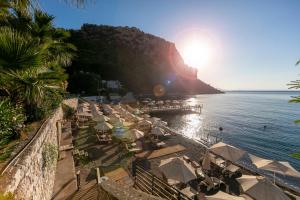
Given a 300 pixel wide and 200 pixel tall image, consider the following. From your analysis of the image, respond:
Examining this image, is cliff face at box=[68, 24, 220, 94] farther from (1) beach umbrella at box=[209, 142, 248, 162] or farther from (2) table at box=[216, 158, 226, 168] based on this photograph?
(1) beach umbrella at box=[209, 142, 248, 162]

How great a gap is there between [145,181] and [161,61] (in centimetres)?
14370

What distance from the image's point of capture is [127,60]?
120000 millimetres

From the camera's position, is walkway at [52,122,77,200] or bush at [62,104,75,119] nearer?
walkway at [52,122,77,200]

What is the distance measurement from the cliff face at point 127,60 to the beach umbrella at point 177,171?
60210 mm

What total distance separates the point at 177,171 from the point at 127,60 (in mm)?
113771

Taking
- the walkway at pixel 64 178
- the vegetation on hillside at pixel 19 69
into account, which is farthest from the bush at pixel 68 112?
the vegetation on hillside at pixel 19 69

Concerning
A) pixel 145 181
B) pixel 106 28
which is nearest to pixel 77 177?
pixel 145 181

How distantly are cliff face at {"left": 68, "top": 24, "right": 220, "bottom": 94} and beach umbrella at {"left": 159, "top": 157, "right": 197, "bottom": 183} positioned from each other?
60.2 meters

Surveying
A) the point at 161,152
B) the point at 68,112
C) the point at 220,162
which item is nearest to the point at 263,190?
the point at 220,162

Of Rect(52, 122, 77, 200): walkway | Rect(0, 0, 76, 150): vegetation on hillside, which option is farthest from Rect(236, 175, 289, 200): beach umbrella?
Rect(0, 0, 76, 150): vegetation on hillside

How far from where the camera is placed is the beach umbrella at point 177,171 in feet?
35.8

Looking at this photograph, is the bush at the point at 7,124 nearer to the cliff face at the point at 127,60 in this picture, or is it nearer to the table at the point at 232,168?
the table at the point at 232,168

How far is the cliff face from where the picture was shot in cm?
9812

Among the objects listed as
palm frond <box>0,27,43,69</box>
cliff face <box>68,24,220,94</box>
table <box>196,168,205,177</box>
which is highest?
cliff face <box>68,24,220,94</box>
